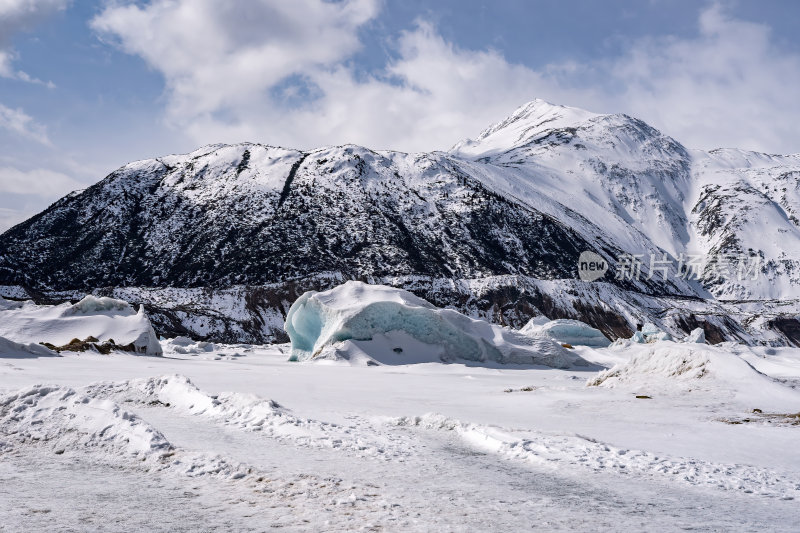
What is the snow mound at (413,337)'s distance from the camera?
25984 millimetres

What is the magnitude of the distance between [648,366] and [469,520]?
12.2 metres

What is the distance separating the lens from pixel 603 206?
159375mm

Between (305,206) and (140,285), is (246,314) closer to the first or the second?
(140,285)

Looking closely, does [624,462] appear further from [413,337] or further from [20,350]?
[20,350]

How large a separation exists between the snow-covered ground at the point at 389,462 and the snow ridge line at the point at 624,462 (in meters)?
0.03

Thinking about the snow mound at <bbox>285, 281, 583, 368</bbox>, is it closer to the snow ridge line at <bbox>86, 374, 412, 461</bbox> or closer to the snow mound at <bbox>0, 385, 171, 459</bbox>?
the snow ridge line at <bbox>86, 374, 412, 461</bbox>

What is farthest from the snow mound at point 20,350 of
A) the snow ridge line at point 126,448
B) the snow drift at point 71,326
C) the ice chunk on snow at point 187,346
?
the snow ridge line at point 126,448

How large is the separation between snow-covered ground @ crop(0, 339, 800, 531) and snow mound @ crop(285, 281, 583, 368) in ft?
45.2

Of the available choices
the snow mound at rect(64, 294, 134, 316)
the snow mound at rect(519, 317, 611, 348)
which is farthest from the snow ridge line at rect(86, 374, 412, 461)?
the snow mound at rect(519, 317, 611, 348)

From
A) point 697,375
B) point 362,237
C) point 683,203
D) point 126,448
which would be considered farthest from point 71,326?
point 683,203

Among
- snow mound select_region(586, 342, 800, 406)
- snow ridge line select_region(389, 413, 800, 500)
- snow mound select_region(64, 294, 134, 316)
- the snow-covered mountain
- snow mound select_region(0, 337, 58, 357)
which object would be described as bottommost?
snow mound select_region(0, 337, 58, 357)

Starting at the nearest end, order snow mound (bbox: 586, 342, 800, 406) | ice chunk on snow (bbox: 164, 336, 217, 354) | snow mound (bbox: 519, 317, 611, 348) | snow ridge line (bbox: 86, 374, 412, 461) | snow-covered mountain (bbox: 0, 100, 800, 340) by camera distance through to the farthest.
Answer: snow ridge line (bbox: 86, 374, 412, 461)
snow mound (bbox: 586, 342, 800, 406)
ice chunk on snow (bbox: 164, 336, 217, 354)
snow mound (bbox: 519, 317, 611, 348)
snow-covered mountain (bbox: 0, 100, 800, 340)

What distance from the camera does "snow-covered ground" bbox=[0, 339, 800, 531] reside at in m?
4.42

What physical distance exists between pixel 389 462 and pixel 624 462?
2681 mm
